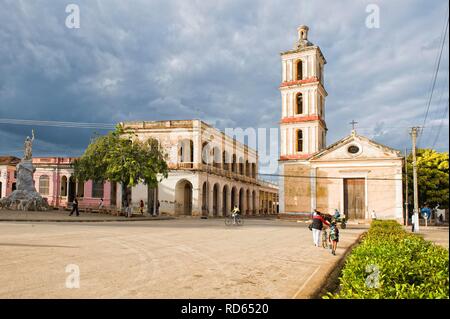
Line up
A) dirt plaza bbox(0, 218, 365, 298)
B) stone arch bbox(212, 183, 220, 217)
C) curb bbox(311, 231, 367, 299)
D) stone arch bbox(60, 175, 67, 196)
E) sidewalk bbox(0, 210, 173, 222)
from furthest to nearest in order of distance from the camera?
stone arch bbox(212, 183, 220, 217) < stone arch bbox(60, 175, 67, 196) < sidewalk bbox(0, 210, 173, 222) < curb bbox(311, 231, 367, 299) < dirt plaza bbox(0, 218, 365, 298)

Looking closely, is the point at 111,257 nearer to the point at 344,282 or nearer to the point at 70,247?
the point at 70,247

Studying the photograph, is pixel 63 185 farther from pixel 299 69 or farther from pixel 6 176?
pixel 299 69

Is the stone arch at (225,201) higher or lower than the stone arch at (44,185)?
lower

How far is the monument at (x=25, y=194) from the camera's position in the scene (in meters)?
27.1

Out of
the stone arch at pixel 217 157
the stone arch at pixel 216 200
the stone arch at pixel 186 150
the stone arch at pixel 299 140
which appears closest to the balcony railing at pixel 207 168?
the stone arch at pixel 217 157

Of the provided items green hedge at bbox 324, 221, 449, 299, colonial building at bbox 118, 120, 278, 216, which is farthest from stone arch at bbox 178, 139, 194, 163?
green hedge at bbox 324, 221, 449, 299

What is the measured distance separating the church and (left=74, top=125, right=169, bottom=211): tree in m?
11.2

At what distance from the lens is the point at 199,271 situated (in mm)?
7102

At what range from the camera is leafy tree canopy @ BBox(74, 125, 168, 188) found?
90.5ft

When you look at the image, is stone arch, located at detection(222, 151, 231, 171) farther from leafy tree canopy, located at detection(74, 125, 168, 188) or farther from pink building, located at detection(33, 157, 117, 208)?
pink building, located at detection(33, 157, 117, 208)

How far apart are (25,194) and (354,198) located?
2532 centimetres

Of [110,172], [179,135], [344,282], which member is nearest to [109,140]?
[110,172]

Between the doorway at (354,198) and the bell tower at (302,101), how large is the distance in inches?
159

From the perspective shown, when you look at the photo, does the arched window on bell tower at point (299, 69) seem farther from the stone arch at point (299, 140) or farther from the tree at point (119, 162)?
the tree at point (119, 162)
